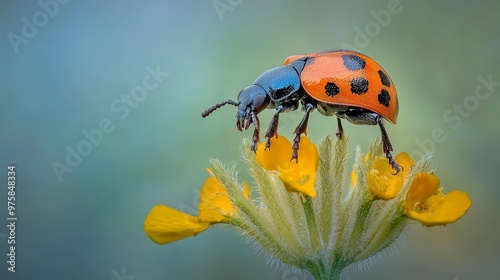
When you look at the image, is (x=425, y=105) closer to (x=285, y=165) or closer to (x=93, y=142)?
(x=93, y=142)

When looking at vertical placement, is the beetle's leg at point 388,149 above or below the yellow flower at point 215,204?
below

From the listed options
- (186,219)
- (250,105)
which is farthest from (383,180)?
(186,219)

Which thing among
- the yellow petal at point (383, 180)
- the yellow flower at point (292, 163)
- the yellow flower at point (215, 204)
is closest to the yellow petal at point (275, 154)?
the yellow flower at point (292, 163)

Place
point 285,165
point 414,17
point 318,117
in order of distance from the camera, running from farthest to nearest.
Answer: point 414,17
point 318,117
point 285,165

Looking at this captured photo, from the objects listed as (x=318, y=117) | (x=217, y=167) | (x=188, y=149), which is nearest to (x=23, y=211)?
(x=188, y=149)

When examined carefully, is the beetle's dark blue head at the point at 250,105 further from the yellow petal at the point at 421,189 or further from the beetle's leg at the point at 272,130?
the yellow petal at the point at 421,189

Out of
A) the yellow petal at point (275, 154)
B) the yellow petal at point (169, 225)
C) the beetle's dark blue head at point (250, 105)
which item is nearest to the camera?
the yellow petal at point (275, 154)
